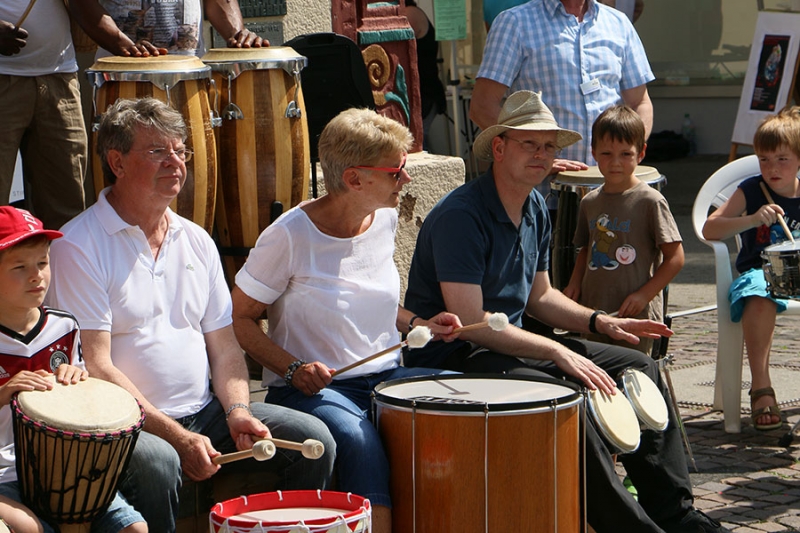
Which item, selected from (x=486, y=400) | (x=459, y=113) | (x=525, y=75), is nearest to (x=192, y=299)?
(x=486, y=400)

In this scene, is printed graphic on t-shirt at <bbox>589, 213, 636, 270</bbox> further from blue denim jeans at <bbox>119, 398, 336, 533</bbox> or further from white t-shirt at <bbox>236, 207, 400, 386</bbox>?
blue denim jeans at <bbox>119, 398, 336, 533</bbox>

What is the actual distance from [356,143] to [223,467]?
1014 mm

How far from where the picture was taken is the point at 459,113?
1170 cm

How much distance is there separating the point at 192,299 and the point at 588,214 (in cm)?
197

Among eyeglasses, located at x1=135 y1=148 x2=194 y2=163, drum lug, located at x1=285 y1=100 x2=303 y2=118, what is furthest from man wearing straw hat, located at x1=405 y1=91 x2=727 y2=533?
eyeglasses, located at x1=135 y1=148 x2=194 y2=163

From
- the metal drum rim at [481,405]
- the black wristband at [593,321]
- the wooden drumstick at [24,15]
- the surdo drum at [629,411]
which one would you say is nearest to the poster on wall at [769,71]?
the black wristband at [593,321]

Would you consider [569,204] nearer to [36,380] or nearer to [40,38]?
[40,38]

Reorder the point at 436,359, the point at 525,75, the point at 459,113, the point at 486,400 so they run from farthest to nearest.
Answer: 1. the point at 459,113
2. the point at 525,75
3. the point at 436,359
4. the point at 486,400

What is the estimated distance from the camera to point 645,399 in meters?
4.01

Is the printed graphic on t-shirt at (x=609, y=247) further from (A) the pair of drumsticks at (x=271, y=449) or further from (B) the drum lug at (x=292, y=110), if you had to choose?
(A) the pair of drumsticks at (x=271, y=449)

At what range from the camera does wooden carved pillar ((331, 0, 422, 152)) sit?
22.0 ft

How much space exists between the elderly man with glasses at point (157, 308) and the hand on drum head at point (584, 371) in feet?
2.87

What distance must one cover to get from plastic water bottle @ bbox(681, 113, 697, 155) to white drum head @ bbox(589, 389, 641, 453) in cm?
1001

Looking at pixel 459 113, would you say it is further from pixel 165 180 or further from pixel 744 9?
pixel 165 180
